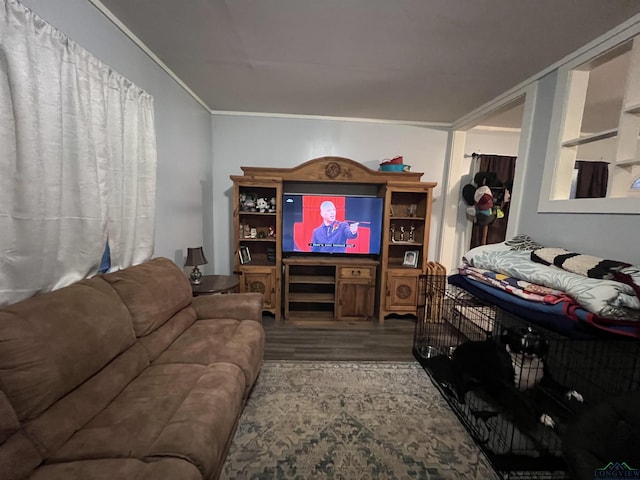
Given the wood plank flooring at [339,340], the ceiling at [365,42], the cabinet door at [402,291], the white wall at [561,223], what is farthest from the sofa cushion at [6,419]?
the cabinet door at [402,291]

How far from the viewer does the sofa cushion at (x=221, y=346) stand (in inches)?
61.2

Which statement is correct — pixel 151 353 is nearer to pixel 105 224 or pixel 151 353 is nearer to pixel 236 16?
pixel 105 224

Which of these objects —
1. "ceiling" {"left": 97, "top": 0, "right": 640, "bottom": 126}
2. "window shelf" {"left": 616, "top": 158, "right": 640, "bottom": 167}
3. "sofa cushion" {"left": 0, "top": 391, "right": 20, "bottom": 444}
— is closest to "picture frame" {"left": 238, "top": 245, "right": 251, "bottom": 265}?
"ceiling" {"left": 97, "top": 0, "right": 640, "bottom": 126}

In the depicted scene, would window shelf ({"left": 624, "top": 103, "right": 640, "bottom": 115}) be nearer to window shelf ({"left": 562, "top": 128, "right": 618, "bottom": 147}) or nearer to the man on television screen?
window shelf ({"left": 562, "top": 128, "right": 618, "bottom": 147})

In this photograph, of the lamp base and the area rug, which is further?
the lamp base

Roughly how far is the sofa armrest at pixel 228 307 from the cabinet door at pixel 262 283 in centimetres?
94

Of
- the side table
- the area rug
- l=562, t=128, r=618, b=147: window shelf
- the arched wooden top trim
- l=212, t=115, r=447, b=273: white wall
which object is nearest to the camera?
the area rug

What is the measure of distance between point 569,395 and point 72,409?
2.39m

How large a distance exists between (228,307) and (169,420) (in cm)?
104

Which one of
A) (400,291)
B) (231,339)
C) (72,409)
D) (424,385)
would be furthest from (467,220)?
(72,409)

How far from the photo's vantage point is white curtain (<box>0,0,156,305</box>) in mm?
1092

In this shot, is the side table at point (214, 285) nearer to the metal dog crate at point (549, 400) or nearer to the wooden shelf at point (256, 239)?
the wooden shelf at point (256, 239)

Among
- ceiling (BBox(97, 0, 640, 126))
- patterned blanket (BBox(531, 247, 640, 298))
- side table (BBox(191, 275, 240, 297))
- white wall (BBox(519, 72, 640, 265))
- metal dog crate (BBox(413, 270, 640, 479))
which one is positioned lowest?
metal dog crate (BBox(413, 270, 640, 479))

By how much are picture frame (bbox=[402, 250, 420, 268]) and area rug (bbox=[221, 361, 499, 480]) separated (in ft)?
4.57
